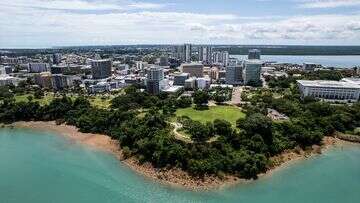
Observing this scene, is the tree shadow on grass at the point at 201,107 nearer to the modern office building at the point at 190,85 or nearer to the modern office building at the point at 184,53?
the modern office building at the point at 190,85

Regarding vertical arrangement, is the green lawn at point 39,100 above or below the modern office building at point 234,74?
below

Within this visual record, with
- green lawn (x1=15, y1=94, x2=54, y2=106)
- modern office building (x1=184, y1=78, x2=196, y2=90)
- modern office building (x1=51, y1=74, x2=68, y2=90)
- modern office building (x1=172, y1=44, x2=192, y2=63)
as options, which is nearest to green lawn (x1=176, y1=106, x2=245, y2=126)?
modern office building (x1=184, y1=78, x2=196, y2=90)

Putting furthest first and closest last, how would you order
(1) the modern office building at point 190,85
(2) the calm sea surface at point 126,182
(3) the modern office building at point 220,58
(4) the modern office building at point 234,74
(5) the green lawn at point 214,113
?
(3) the modern office building at point 220,58, (4) the modern office building at point 234,74, (1) the modern office building at point 190,85, (5) the green lawn at point 214,113, (2) the calm sea surface at point 126,182

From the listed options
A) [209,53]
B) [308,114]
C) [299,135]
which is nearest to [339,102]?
[308,114]

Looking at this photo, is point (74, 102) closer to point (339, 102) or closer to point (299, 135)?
point (299, 135)

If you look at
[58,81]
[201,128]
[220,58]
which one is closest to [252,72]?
[58,81]

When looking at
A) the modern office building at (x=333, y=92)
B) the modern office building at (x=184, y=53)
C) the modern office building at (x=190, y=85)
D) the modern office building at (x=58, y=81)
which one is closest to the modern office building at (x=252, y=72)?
the modern office building at (x=190, y=85)
